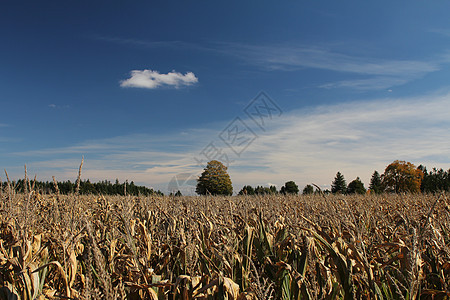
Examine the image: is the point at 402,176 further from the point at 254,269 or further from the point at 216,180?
the point at 254,269

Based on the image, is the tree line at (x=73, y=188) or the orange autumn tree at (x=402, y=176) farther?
the orange autumn tree at (x=402, y=176)

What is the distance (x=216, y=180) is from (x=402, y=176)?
4079 cm

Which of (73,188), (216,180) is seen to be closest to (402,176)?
(216,180)

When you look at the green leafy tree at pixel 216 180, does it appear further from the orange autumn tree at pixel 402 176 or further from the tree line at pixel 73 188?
the orange autumn tree at pixel 402 176

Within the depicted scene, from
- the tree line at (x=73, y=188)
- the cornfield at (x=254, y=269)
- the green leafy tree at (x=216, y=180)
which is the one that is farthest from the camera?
the green leafy tree at (x=216, y=180)

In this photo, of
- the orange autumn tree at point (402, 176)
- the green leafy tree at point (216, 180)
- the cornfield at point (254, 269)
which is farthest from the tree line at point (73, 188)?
the orange autumn tree at point (402, 176)

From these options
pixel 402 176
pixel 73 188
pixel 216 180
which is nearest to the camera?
pixel 73 188

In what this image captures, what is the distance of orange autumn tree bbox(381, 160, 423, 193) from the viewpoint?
55000 mm

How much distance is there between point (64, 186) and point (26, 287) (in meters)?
42.9

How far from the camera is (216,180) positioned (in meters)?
51.9

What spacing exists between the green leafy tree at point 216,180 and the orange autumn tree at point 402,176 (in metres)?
34.5

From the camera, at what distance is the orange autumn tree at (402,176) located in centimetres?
5500

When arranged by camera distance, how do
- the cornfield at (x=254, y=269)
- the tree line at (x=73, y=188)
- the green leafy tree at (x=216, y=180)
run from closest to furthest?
the cornfield at (x=254, y=269)
the tree line at (x=73, y=188)
the green leafy tree at (x=216, y=180)

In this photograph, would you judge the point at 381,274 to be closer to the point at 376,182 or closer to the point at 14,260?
the point at 14,260
